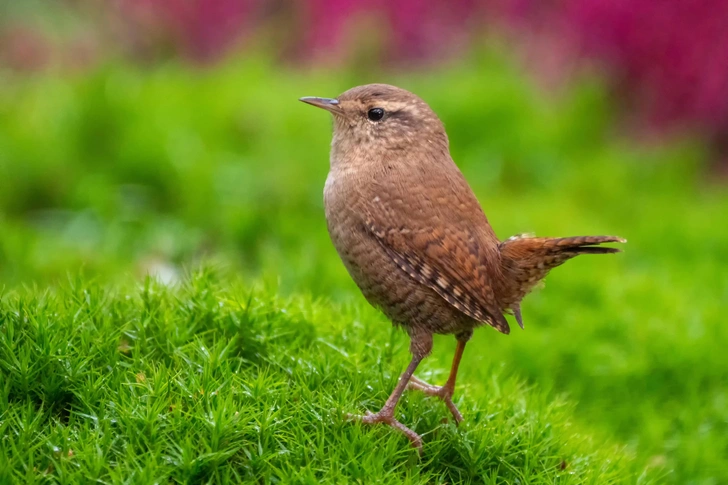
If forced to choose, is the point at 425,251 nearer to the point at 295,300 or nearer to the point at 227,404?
the point at 227,404

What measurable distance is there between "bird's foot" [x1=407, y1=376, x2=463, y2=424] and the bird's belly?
0.93ft

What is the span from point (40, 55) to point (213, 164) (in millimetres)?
4237

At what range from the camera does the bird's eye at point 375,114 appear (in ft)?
13.4

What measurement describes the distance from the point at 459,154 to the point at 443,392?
4582 mm

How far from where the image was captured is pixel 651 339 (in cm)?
536

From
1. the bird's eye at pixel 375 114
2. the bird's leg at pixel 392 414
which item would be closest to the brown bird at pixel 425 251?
the bird's leg at pixel 392 414

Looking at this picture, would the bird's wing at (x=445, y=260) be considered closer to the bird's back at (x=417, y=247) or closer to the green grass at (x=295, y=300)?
the bird's back at (x=417, y=247)

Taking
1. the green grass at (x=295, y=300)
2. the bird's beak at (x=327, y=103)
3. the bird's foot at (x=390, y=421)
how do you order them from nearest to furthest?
the green grass at (x=295, y=300)
the bird's foot at (x=390, y=421)
the bird's beak at (x=327, y=103)

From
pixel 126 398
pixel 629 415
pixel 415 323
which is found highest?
pixel 415 323

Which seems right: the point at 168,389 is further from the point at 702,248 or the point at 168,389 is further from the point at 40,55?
the point at 40,55

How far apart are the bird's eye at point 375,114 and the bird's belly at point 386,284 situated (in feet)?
1.75

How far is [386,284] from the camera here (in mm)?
3648

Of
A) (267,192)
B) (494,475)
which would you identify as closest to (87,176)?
(267,192)

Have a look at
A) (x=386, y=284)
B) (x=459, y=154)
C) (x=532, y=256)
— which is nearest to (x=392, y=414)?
(x=386, y=284)
